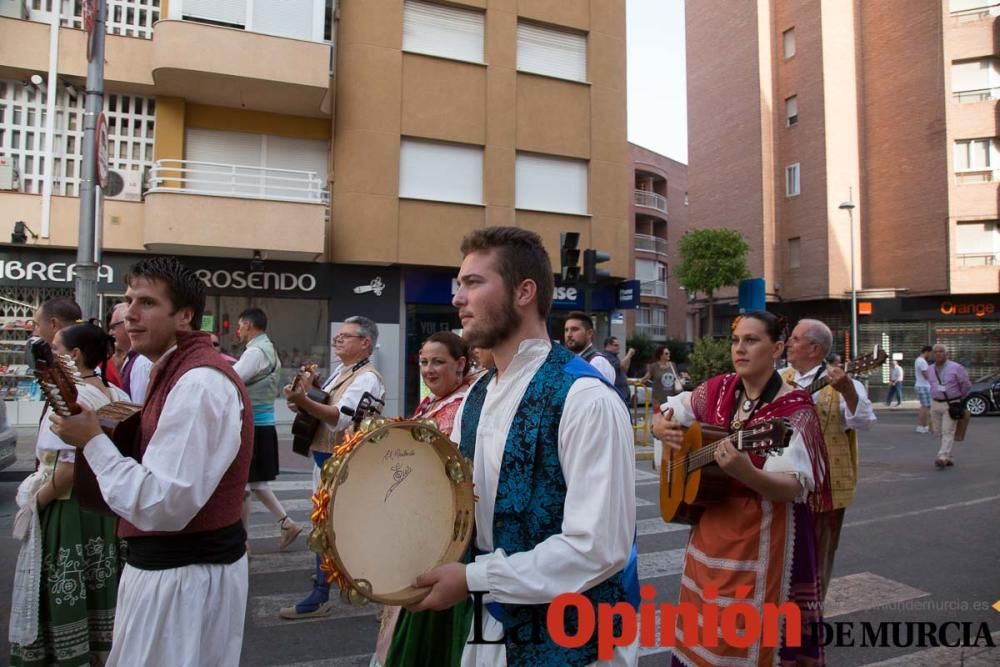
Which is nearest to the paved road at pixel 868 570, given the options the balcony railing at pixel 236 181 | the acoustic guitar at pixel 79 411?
the acoustic guitar at pixel 79 411

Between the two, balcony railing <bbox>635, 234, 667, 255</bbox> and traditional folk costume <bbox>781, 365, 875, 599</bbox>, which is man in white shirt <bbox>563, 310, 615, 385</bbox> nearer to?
traditional folk costume <bbox>781, 365, 875, 599</bbox>

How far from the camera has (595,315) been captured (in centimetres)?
1900

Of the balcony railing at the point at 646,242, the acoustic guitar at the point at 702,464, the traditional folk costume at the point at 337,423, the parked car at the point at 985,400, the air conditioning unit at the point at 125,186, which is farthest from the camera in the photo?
the balcony railing at the point at 646,242

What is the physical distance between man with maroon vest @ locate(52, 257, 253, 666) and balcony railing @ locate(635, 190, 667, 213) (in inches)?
1581

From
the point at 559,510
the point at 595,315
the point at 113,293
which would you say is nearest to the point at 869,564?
the point at 559,510

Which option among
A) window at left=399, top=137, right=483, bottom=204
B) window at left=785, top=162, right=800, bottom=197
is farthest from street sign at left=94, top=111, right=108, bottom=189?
window at left=785, top=162, right=800, bottom=197

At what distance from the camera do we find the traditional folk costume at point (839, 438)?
4.40 m

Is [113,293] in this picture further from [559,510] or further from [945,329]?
[945,329]

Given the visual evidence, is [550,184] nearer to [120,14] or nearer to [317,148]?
[317,148]

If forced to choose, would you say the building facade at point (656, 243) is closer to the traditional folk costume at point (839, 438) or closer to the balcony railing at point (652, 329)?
the balcony railing at point (652, 329)

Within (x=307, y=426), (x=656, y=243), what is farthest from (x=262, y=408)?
(x=656, y=243)

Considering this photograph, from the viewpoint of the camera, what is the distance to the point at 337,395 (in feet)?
17.0

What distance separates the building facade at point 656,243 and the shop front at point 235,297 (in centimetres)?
2399

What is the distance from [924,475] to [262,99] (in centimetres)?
1446
